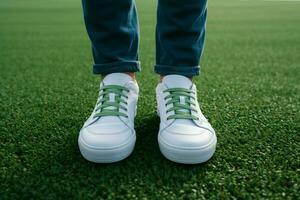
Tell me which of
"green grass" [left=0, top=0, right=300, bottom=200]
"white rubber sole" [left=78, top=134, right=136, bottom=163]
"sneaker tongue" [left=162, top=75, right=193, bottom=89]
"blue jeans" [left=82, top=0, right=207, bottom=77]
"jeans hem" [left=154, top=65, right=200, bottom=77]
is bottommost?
"green grass" [left=0, top=0, right=300, bottom=200]

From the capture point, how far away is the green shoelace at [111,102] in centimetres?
75

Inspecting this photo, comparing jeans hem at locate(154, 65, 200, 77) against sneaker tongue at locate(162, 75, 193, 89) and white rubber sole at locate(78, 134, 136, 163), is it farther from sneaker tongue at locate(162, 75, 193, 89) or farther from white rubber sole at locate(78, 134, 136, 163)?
white rubber sole at locate(78, 134, 136, 163)

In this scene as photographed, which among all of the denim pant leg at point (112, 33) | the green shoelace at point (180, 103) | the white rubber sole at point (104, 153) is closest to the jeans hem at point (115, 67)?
the denim pant leg at point (112, 33)

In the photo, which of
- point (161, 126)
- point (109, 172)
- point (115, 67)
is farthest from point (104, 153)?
point (115, 67)

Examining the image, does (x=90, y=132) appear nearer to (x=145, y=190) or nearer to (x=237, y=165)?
(x=145, y=190)

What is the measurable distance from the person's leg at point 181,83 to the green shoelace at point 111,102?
96 mm

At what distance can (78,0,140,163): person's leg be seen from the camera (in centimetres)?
67

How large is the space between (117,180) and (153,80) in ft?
2.71

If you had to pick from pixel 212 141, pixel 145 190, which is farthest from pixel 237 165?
pixel 145 190

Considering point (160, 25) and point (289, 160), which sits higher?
point (160, 25)

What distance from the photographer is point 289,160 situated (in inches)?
27.2

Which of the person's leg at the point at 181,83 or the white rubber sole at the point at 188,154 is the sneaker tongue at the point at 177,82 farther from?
the white rubber sole at the point at 188,154

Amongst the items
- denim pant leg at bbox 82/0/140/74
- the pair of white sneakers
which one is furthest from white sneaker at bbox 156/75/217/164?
denim pant leg at bbox 82/0/140/74

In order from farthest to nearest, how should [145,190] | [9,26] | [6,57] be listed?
1. [9,26]
2. [6,57]
3. [145,190]
